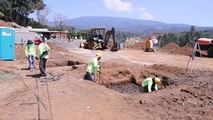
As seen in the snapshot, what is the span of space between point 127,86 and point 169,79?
2.62m

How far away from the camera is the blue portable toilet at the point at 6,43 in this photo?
2212cm

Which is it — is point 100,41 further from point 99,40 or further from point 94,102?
point 94,102

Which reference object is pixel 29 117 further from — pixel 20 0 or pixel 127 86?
pixel 20 0

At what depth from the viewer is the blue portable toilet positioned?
22.1 meters

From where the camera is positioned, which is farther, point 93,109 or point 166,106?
point 166,106

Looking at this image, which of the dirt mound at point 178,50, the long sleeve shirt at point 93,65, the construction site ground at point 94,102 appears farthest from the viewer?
the dirt mound at point 178,50

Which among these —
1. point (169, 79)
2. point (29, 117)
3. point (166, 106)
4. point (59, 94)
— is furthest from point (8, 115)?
point (169, 79)

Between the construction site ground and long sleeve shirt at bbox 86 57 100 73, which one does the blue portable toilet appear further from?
long sleeve shirt at bbox 86 57 100 73

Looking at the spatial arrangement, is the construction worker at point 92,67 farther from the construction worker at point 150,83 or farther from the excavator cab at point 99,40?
the excavator cab at point 99,40

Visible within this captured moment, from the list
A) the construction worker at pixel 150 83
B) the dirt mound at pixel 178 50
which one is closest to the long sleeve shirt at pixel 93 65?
the construction worker at pixel 150 83

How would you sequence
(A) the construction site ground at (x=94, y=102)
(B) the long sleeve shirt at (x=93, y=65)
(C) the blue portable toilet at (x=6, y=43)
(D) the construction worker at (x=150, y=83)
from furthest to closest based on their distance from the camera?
(C) the blue portable toilet at (x=6, y=43), (B) the long sleeve shirt at (x=93, y=65), (D) the construction worker at (x=150, y=83), (A) the construction site ground at (x=94, y=102)

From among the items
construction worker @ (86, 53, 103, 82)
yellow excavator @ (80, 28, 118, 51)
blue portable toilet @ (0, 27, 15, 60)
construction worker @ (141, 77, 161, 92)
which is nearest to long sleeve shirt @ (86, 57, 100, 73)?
construction worker @ (86, 53, 103, 82)

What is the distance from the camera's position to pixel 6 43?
22266mm

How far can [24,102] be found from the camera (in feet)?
35.4
